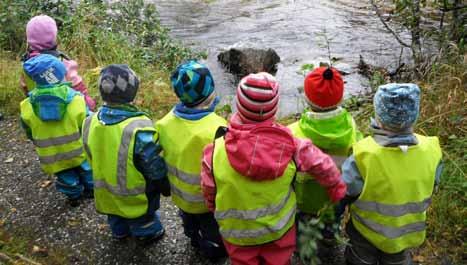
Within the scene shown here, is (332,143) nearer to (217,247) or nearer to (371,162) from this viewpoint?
(371,162)

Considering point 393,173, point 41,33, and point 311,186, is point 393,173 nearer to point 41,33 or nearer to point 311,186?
point 311,186

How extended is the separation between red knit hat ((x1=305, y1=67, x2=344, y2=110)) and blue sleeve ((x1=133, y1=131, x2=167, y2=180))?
1.08 m

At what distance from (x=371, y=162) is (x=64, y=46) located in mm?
6928

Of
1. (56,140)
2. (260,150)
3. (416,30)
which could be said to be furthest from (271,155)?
(416,30)

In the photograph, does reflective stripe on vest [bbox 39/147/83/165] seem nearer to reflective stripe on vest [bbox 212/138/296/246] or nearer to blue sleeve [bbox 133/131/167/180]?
blue sleeve [bbox 133/131/167/180]

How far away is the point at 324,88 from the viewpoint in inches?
116

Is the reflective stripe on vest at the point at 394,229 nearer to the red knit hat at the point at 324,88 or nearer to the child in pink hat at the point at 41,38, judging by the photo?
the red knit hat at the point at 324,88

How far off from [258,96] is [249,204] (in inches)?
24.3

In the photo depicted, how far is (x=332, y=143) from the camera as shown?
10.0ft

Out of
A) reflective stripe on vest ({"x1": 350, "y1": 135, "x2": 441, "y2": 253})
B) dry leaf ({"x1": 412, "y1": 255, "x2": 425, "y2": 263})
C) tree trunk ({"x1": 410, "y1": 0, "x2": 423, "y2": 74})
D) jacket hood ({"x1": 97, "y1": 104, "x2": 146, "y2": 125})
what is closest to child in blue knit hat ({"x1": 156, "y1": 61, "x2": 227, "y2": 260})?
jacket hood ({"x1": 97, "y1": 104, "x2": 146, "y2": 125})

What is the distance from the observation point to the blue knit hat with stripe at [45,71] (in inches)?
157

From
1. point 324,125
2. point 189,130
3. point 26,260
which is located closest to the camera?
point 324,125

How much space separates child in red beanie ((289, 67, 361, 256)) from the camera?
296 cm

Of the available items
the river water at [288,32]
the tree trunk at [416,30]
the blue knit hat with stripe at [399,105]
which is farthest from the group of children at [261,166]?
the river water at [288,32]
